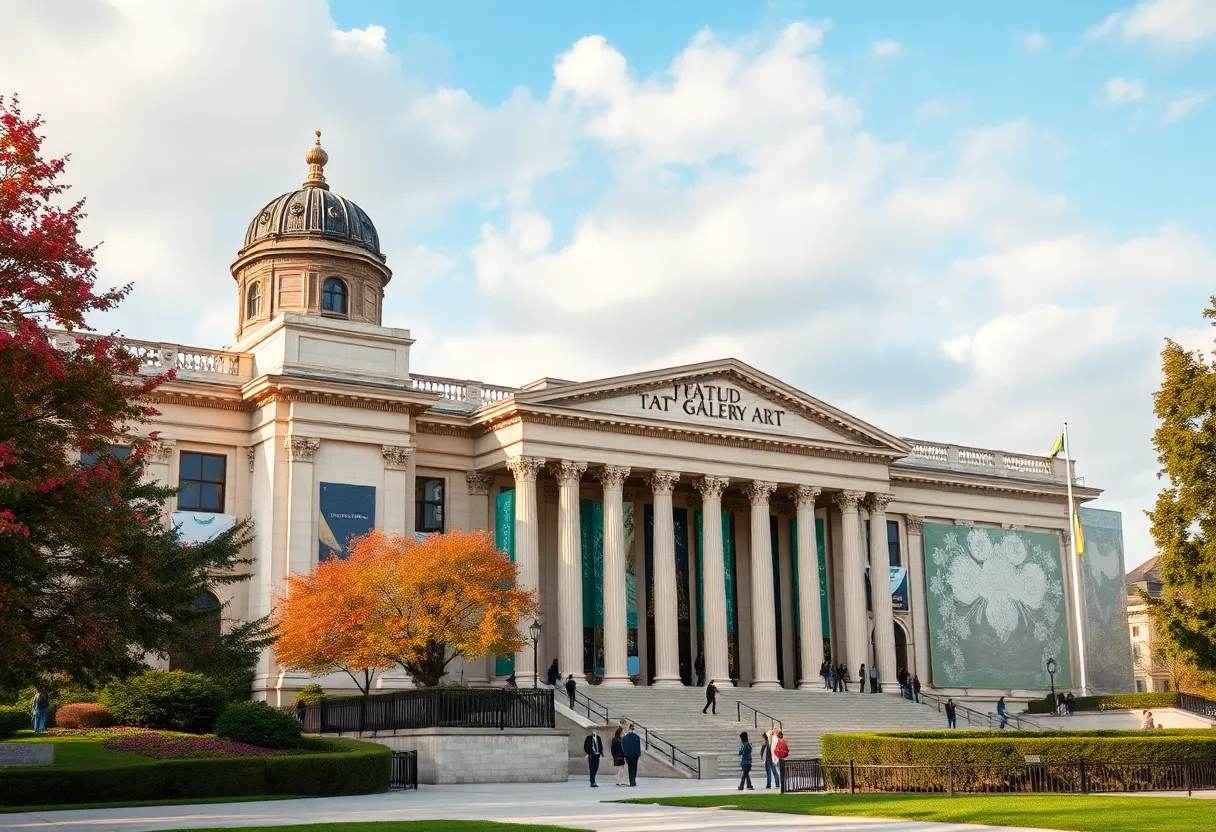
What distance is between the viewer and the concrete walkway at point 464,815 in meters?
22.4

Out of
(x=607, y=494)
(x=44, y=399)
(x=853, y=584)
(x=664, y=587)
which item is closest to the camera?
(x=44, y=399)

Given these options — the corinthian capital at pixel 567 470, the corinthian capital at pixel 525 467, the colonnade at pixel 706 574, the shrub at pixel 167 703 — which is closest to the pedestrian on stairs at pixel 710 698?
the colonnade at pixel 706 574

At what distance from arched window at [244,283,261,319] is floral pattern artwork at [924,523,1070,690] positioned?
33.5 m

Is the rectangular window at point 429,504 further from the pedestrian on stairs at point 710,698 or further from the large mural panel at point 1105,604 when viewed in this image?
the large mural panel at point 1105,604

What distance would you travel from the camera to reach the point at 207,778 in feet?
97.9

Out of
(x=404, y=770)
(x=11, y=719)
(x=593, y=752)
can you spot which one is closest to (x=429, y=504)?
(x=404, y=770)

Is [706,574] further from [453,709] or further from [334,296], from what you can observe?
[453,709]

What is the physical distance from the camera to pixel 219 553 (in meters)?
38.5

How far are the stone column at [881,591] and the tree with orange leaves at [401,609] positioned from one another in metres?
23.0

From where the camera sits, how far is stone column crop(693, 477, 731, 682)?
56.2 meters

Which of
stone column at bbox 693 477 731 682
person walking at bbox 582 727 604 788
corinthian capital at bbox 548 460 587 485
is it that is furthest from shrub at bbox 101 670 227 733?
stone column at bbox 693 477 731 682

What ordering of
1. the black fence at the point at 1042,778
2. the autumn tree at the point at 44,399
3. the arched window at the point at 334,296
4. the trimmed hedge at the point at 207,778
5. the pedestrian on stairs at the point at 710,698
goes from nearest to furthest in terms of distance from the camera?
the autumn tree at the point at 44,399
the trimmed hedge at the point at 207,778
the black fence at the point at 1042,778
the pedestrian on stairs at the point at 710,698
the arched window at the point at 334,296

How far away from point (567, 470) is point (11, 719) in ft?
81.0

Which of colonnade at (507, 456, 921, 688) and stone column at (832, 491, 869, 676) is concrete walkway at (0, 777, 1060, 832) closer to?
colonnade at (507, 456, 921, 688)
